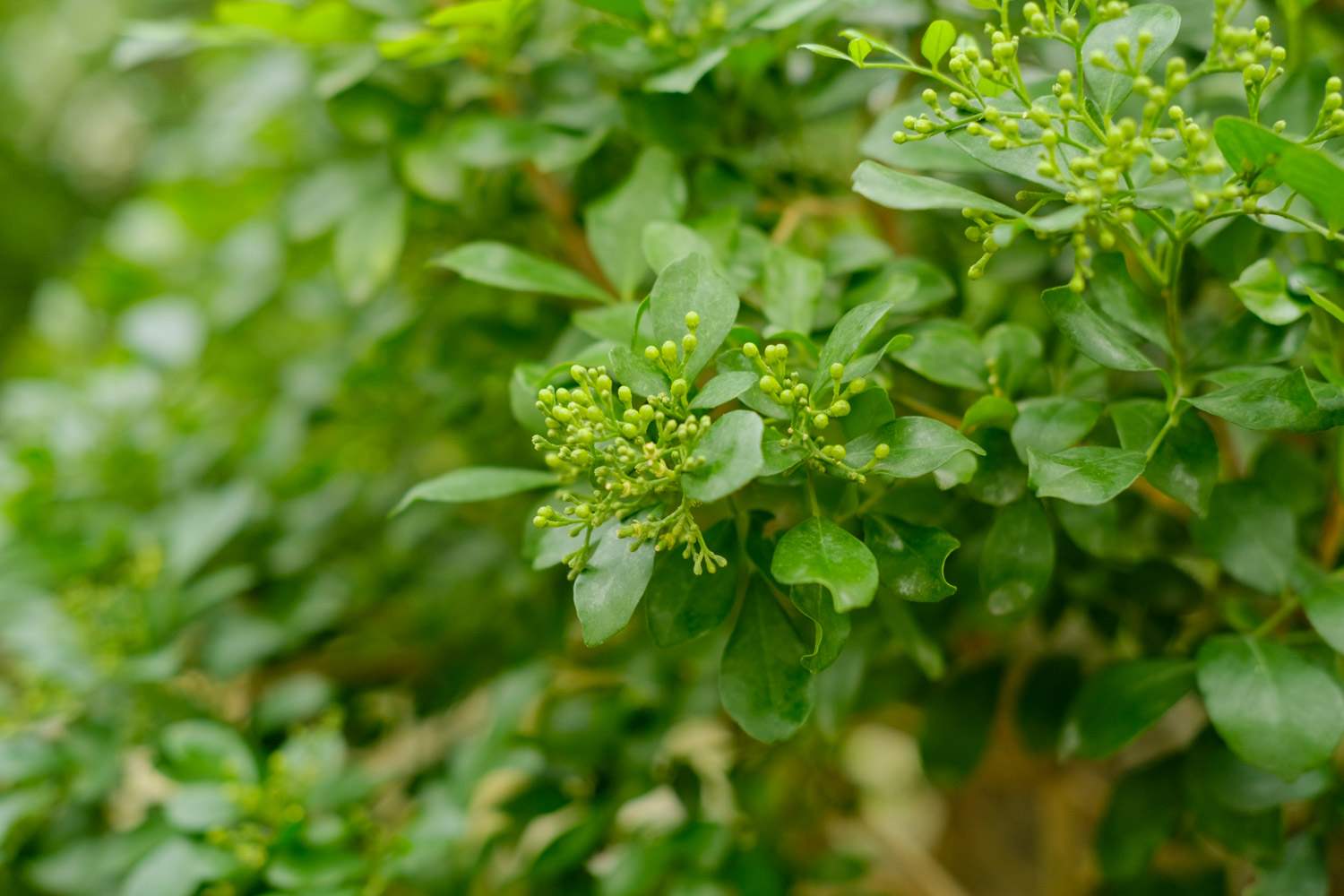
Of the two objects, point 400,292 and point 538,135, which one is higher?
point 538,135

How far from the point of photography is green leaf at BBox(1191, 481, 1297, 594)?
597 mm

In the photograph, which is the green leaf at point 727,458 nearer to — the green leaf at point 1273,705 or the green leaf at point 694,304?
the green leaf at point 694,304

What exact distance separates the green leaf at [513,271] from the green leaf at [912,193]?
0.67 ft

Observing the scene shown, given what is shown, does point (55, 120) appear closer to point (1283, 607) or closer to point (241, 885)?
point (241, 885)

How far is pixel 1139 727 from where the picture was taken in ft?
2.00

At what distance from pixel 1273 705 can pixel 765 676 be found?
0.28 metres

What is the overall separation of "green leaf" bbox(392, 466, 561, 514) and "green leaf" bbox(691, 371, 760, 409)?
0.42 ft

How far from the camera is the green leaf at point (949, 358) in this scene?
0.56 metres

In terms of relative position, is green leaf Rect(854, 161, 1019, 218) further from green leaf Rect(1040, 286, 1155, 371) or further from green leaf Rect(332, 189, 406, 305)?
green leaf Rect(332, 189, 406, 305)

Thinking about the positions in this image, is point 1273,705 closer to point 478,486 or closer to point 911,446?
point 911,446

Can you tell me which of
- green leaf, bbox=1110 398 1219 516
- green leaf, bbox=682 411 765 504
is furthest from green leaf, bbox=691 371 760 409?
green leaf, bbox=1110 398 1219 516

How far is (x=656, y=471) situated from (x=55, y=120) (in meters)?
2.82

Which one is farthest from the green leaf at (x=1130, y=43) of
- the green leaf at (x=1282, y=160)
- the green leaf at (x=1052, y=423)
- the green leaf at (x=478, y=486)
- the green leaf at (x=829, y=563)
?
the green leaf at (x=478, y=486)

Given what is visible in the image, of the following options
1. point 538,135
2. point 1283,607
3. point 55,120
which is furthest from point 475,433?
point 55,120
